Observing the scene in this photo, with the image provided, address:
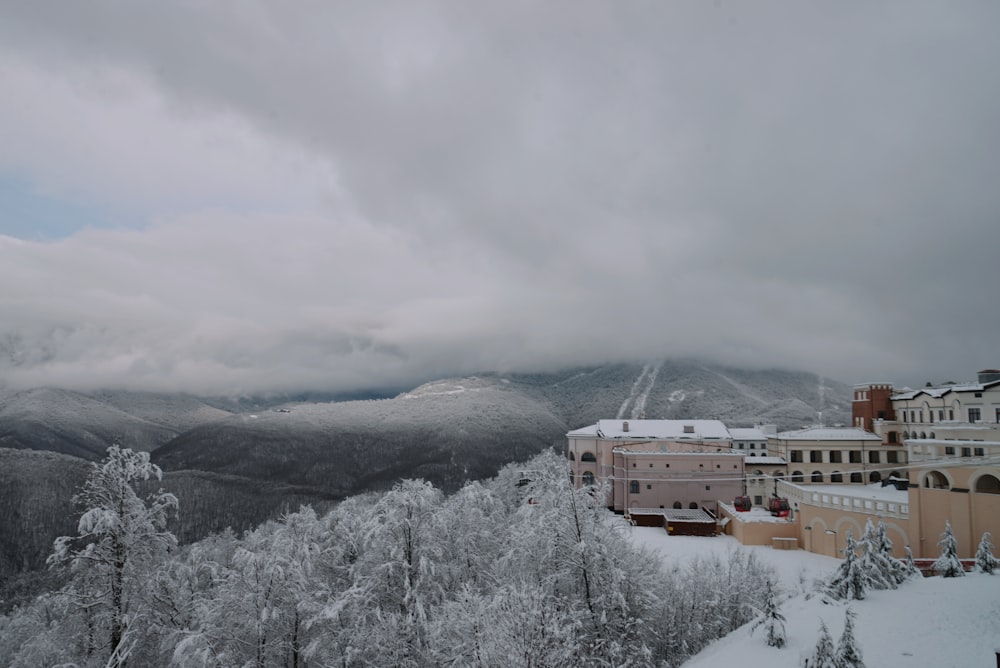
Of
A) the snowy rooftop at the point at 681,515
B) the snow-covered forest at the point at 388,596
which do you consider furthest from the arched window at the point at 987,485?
the snowy rooftop at the point at 681,515

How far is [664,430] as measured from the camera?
65.1 meters

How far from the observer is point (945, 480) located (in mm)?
31781

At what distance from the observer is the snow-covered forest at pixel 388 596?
15.9 metres

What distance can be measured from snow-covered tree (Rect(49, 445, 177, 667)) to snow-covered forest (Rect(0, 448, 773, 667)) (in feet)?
0.15

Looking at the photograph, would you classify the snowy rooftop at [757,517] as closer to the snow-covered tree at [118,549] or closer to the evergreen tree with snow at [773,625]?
the evergreen tree with snow at [773,625]

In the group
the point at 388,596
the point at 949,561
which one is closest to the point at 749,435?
the point at 949,561

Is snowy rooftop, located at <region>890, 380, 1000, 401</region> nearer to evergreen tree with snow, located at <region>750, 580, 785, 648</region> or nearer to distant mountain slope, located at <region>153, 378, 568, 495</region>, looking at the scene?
evergreen tree with snow, located at <region>750, 580, 785, 648</region>

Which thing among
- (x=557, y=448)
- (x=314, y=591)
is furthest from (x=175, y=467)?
(x=314, y=591)

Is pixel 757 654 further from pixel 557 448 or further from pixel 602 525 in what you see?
pixel 557 448

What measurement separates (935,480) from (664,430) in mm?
33493

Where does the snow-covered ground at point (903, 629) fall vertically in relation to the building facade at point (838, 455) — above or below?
below

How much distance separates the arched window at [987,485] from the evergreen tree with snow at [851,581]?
43.9ft

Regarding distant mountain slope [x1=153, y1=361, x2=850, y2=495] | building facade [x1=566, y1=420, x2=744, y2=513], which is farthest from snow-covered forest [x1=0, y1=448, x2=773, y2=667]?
distant mountain slope [x1=153, y1=361, x2=850, y2=495]

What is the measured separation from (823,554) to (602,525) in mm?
24603
